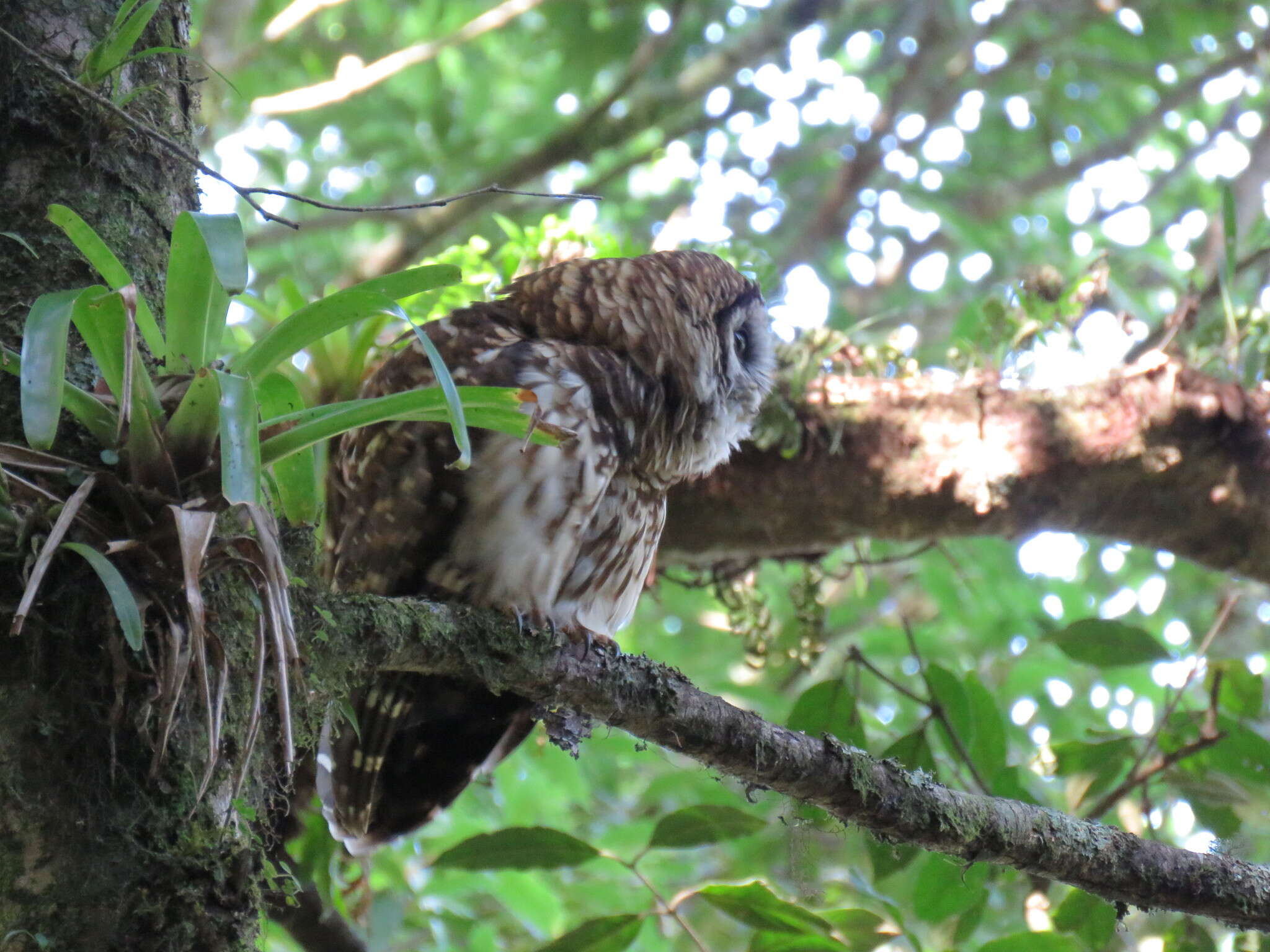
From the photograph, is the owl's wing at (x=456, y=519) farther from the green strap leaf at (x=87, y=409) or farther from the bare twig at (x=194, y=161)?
the green strap leaf at (x=87, y=409)

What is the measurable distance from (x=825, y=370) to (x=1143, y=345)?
999mm

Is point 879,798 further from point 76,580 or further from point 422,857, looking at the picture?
point 422,857

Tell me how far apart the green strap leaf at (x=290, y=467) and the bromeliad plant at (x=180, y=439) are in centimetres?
5

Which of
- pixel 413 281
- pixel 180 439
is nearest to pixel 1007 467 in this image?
pixel 413 281

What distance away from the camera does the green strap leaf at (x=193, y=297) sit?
1.22m

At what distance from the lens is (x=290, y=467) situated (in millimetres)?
1394

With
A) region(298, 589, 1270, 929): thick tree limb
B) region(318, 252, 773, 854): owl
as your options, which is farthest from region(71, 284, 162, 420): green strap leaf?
region(318, 252, 773, 854): owl

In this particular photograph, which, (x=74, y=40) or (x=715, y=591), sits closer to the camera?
(x=74, y=40)

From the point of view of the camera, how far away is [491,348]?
6.57 ft

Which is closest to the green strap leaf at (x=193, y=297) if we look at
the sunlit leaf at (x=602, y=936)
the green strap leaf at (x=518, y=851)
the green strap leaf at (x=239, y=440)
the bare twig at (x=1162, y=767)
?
the green strap leaf at (x=239, y=440)

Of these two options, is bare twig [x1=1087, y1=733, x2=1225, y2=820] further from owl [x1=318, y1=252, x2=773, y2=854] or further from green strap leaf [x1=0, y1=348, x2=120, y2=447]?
green strap leaf [x1=0, y1=348, x2=120, y2=447]

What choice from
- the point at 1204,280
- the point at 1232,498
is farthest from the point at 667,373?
the point at 1204,280

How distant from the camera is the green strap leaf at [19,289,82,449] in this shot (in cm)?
105

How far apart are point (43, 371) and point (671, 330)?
51.0 inches
